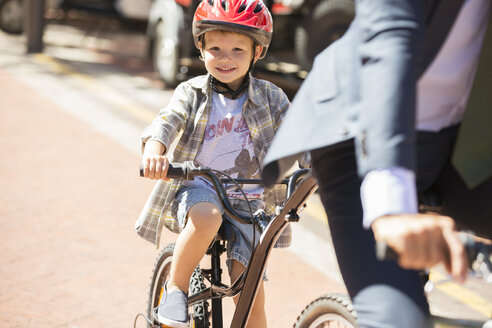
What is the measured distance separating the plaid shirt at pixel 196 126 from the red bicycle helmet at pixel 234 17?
0.21m

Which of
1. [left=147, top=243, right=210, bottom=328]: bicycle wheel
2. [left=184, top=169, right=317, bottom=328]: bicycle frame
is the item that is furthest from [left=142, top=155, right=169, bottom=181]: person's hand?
[left=147, top=243, right=210, bottom=328]: bicycle wheel

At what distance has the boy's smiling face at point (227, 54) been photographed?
2.74 m

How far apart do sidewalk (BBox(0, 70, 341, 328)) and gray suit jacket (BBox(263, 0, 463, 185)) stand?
232 cm

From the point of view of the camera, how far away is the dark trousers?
Answer: 152cm

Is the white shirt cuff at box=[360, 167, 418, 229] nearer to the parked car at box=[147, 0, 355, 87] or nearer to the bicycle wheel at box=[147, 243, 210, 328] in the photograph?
the bicycle wheel at box=[147, 243, 210, 328]

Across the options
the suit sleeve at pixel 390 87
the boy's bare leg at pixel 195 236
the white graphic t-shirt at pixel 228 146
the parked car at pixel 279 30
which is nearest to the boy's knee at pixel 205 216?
the boy's bare leg at pixel 195 236

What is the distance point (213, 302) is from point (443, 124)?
1381mm

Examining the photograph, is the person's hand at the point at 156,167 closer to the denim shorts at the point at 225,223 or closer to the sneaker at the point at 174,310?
the denim shorts at the point at 225,223

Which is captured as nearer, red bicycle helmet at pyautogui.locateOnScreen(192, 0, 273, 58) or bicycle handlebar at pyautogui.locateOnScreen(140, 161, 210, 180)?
bicycle handlebar at pyautogui.locateOnScreen(140, 161, 210, 180)

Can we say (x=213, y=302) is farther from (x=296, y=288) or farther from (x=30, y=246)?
(x=30, y=246)

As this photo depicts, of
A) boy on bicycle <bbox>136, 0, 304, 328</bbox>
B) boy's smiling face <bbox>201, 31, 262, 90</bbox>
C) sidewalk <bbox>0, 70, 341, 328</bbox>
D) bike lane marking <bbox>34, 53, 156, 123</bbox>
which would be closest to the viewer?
boy on bicycle <bbox>136, 0, 304, 328</bbox>

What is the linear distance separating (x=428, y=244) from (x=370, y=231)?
265 mm

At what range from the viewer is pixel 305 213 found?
5508 millimetres

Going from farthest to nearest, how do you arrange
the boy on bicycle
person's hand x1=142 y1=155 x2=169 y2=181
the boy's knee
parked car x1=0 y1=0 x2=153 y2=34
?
parked car x1=0 y1=0 x2=153 y2=34 < the boy on bicycle < the boy's knee < person's hand x1=142 y1=155 x2=169 y2=181
